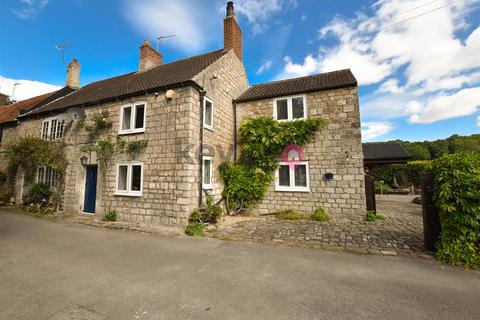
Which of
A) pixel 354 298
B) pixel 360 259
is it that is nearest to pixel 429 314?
pixel 354 298

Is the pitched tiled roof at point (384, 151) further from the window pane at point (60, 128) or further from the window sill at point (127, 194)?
the window pane at point (60, 128)

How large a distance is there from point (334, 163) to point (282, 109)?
368cm

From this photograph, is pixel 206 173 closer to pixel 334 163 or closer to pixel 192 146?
pixel 192 146

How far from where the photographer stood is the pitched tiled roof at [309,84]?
9746 mm

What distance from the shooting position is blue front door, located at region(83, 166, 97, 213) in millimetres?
10234

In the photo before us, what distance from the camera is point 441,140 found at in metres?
58.3

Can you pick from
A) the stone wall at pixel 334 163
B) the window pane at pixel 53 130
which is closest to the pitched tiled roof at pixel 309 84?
the stone wall at pixel 334 163

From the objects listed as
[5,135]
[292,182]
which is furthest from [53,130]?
[292,182]

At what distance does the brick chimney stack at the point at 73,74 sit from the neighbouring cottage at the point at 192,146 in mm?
7681

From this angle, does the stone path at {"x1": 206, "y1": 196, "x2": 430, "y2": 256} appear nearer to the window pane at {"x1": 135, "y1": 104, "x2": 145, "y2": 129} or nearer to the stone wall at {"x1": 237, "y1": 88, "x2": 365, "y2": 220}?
the stone wall at {"x1": 237, "y1": 88, "x2": 365, "y2": 220}

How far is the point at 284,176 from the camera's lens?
10.3 meters

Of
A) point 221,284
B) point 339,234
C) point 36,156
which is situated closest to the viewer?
point 221,284

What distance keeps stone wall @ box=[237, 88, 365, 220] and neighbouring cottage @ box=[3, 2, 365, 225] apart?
0.13 ft

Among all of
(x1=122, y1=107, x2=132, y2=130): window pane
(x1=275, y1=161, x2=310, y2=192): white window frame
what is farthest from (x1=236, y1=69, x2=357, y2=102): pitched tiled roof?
(x1=122, y1=107, x2=132, y2=130): window pane
